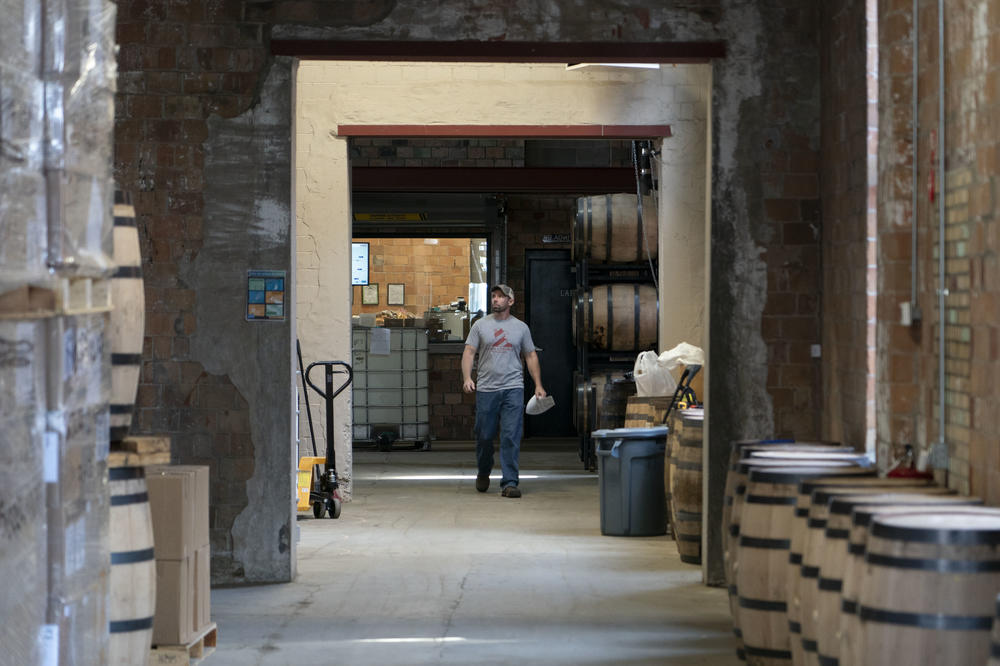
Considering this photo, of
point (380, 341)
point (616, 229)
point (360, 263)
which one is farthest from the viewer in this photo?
point (360, 263)

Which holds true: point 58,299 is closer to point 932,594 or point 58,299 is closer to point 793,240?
point 932,594

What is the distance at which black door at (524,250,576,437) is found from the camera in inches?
653

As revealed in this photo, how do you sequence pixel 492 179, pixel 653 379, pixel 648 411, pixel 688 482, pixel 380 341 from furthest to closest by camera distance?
pixel 380 341
pixel 492 179
pixel 653 379
pixel 648 411
pixel 688 482

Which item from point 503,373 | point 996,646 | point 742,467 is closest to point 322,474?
point 503,373

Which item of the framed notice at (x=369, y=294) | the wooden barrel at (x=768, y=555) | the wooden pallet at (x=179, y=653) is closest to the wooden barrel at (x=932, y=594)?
the wooden barrel at (x=768, y=555)

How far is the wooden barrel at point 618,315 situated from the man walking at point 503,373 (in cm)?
160

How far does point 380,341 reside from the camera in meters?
15.4

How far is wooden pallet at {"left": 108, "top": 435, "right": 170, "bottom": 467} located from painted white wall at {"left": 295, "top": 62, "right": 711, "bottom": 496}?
660cm

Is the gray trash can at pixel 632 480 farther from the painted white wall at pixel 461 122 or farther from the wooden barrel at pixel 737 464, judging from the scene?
the wooden barrel at pixel 737 464

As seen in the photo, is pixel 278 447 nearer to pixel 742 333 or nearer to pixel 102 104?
pixel 742 333

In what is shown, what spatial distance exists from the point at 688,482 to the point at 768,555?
9.63 feet

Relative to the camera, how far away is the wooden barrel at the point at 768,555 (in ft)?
16.6

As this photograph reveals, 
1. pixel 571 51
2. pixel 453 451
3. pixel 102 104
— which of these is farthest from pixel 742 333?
pixel 453 451

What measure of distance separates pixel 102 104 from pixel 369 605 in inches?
156
